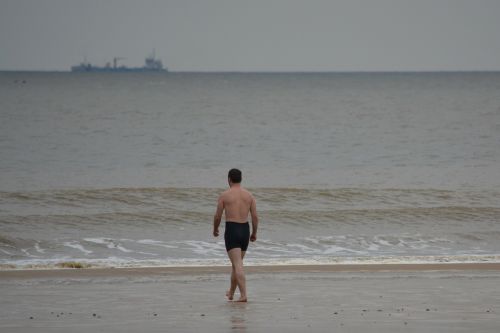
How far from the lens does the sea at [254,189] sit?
18.3 meters

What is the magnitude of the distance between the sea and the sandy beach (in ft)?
5.35

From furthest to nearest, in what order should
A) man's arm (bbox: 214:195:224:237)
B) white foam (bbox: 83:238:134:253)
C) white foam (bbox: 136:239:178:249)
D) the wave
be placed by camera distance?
1. white foam (bbox: 136:239:178:249)
2. white foam (bbox: 83:238:134:253)
3. the wave
4. man's arm (bbox: 214:195:224:237)

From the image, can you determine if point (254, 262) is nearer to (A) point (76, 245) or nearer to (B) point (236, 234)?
(A) point (76, 245)

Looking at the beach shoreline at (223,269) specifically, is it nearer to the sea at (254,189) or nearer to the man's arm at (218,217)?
the sea at (254,189)

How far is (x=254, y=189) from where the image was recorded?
28609 mm

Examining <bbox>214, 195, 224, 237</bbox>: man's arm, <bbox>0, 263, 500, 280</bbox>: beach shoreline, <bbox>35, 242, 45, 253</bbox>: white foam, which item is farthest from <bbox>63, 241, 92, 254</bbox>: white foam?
<bbox>214, 195, 224, 237</bbox>: man's arm

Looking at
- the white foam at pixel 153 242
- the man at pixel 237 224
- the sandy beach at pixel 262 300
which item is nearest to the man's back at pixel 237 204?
the man at pixel 237 224

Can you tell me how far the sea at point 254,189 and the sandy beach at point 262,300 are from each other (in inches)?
64.2

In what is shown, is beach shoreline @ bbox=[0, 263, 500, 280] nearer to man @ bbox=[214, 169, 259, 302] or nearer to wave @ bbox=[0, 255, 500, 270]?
wave @ bbox=[0, 255, 500, 270]

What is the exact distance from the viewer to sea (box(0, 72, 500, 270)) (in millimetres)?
18344

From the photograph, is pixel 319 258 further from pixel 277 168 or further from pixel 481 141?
pixel 481 141

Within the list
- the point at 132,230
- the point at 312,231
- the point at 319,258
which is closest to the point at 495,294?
the point at 319,258

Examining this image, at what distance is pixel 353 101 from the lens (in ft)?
335

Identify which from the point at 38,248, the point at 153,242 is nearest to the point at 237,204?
the point at 38,248
